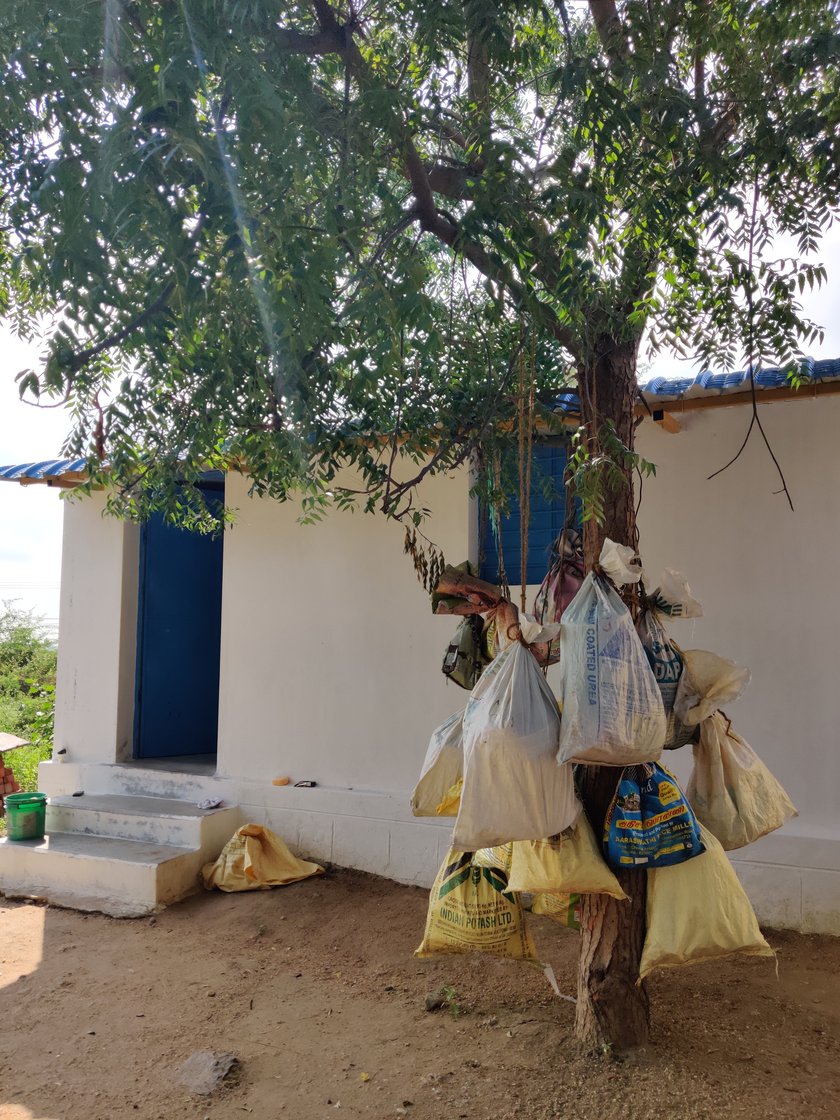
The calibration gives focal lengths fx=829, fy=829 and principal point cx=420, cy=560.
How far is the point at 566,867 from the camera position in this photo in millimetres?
2609

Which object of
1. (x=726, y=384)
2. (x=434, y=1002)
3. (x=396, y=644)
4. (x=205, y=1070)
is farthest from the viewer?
(x=396, y=644)

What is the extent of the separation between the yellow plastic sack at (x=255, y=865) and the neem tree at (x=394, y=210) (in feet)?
8.47

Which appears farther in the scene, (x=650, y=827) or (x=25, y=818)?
(x=25, y=818)

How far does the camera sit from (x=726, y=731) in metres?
2.93

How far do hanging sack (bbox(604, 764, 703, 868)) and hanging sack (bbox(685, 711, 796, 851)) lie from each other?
0.23m

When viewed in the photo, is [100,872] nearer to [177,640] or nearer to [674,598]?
[177,640]

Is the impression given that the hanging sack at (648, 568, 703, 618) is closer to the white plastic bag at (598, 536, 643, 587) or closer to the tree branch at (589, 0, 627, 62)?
the white plastic bag at (598, 536, 643, 587)

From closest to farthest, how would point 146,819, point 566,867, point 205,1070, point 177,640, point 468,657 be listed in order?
point 566,867 → point 205,1070 → point 468,657 → point 146,819 → point 177,640

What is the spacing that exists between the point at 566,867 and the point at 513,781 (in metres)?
0.36

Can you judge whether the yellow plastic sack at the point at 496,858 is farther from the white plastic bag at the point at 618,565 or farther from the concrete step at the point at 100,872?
the concrete step at the point at 100,872

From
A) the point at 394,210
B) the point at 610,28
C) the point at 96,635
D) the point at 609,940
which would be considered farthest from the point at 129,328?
the point at 96,635

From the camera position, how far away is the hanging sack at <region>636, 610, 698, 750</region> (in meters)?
2.82

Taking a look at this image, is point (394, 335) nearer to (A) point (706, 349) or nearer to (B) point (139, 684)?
(A) point (706, 349)

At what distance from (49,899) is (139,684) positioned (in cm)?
192
